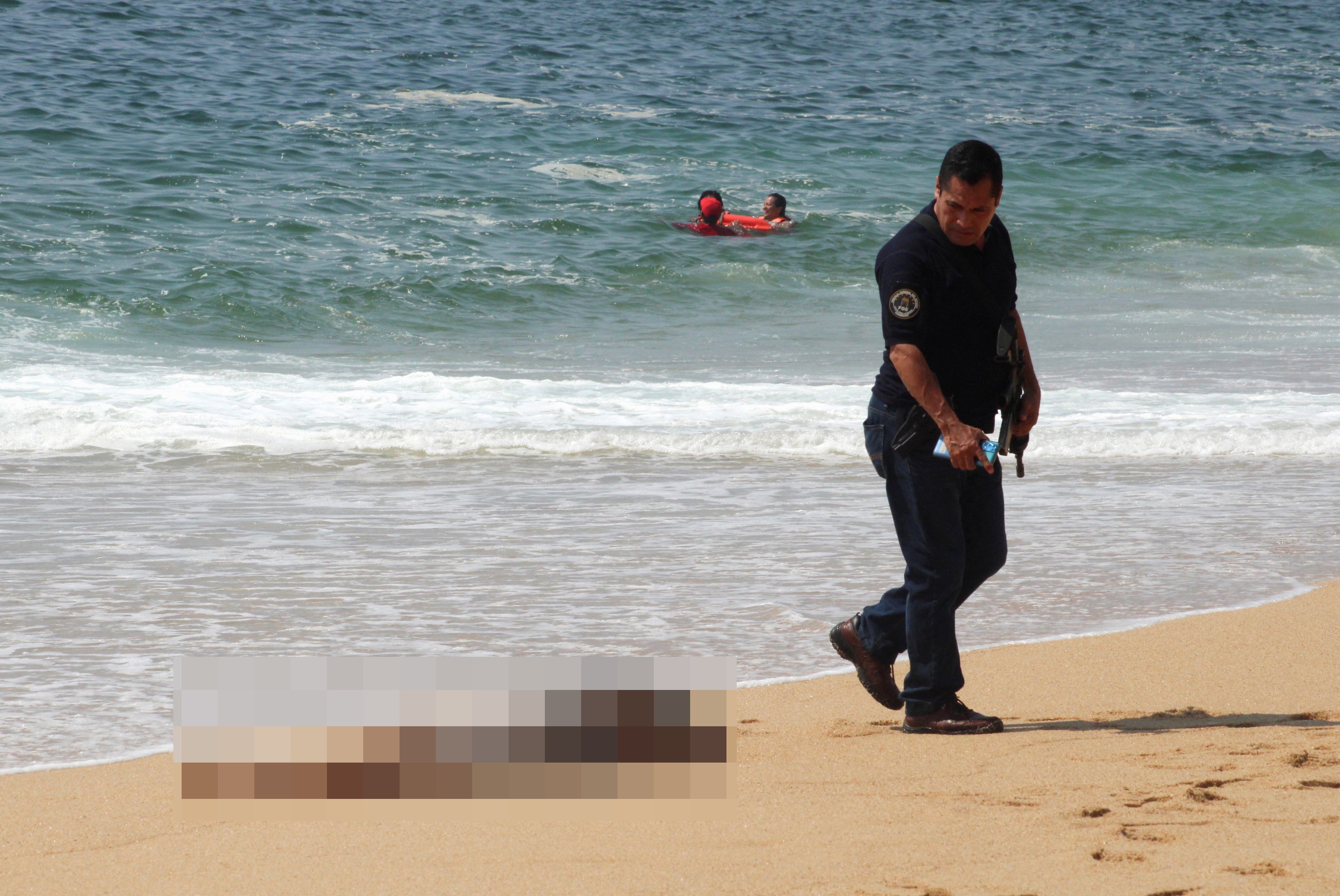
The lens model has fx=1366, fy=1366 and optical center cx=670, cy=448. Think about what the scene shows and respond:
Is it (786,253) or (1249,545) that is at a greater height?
(786,253)

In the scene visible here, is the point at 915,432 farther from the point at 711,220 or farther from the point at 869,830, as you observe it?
the point at 711,220

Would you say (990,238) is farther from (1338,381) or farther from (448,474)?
(1338,381)

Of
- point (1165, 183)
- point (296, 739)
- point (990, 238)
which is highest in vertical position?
point (1165, 183)

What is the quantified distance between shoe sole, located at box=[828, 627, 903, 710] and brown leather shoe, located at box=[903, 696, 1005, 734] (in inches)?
5.3

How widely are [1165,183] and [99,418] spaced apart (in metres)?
17.9

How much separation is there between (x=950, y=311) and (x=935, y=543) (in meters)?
0.60

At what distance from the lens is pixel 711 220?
17.8 m

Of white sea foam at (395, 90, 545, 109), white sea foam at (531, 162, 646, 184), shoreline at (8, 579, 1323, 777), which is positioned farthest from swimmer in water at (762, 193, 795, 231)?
shoreline at (8, 579, 1323, 777)

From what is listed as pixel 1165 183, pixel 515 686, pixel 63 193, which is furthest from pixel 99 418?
pixel 1165 183

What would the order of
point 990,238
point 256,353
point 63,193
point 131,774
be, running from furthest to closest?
point 63,193, point 256,353, point 990,238, point 131,774

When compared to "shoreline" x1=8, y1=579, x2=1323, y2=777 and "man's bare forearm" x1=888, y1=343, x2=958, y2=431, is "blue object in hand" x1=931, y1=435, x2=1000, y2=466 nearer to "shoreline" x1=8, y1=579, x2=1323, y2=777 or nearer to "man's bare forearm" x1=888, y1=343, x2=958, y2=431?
"man's bare forearm" x1=888, y1=343, x2=958, y2=431

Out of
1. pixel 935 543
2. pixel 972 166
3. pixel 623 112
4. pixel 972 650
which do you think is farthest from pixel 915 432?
pixel 623 112

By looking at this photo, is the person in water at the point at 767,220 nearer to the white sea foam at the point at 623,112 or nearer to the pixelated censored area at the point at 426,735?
the white sea foam at the point at 623,112

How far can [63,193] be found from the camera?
17.2m
